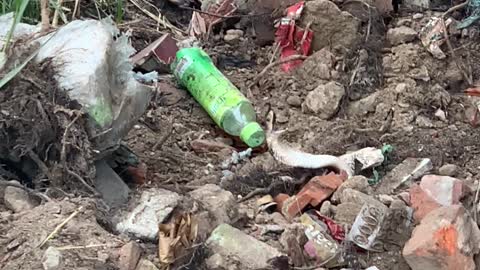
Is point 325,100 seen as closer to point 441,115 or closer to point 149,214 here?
point 441,115

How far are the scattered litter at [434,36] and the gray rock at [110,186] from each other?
4.71 ft

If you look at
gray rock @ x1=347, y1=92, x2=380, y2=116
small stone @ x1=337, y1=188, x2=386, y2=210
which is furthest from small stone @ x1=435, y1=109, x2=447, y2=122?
small stone @ x1=337, y1=188, x2=386, y2=210

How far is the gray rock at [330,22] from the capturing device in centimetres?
358

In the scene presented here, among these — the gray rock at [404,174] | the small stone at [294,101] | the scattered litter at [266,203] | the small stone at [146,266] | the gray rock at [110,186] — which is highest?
the small stone at [146,266]

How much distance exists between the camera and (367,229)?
246 cm

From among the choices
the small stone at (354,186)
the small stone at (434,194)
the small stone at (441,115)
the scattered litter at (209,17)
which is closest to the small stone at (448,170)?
the small stone at (434,194)

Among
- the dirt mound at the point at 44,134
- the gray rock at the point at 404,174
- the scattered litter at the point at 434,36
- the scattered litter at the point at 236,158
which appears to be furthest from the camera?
the scattered litter at the point at 434,36

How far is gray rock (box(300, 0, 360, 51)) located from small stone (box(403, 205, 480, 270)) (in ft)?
4.40

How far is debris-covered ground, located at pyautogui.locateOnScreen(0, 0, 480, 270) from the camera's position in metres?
2.27

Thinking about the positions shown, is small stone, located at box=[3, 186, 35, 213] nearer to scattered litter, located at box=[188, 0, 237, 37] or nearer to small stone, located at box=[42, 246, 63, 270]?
small stone, located at box=[42, 246, 63, 270]

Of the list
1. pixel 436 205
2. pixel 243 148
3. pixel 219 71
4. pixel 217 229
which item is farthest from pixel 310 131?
pixel 217 229

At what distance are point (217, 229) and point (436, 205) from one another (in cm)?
65

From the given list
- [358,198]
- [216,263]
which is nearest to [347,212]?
[358,198]

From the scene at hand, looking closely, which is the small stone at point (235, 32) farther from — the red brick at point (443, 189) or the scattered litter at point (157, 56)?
the red brick at point (443, 189)
